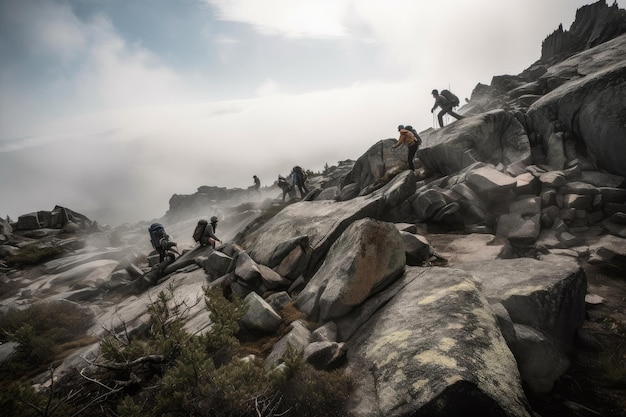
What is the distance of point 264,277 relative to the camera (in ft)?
35.6

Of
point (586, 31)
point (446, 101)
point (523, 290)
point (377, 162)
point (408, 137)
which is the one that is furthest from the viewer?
point (586, 31)

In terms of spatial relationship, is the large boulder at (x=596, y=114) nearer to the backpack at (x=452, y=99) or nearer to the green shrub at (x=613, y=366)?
the backpack at (x=452, y=99)

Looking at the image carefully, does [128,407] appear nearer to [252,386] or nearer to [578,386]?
[252,386]

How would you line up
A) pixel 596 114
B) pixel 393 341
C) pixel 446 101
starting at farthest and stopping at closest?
pixel 446 101, pixel 596 114, pixel 393 341

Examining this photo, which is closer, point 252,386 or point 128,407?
point 128,407

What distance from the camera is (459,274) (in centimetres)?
688

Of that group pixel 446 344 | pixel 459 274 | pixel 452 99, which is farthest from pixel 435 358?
pixel 452 99

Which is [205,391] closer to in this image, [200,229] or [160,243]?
[200,229]

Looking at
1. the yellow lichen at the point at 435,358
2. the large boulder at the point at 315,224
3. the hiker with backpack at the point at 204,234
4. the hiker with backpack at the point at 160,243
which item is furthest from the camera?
the hiker with backpack at the point at 160,243

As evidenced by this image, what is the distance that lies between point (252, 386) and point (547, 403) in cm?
548

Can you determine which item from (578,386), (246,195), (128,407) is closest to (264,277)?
(128,407)

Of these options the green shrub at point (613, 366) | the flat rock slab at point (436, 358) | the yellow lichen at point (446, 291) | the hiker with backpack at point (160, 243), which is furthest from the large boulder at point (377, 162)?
the green shrub at point (613, 366)

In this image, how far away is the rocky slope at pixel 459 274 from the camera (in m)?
4.93

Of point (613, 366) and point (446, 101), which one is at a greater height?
point (446, 101)
